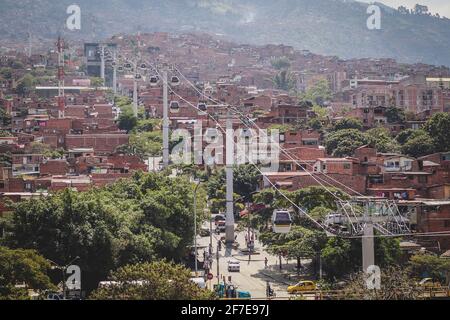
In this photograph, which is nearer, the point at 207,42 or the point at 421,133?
the point at 421,133

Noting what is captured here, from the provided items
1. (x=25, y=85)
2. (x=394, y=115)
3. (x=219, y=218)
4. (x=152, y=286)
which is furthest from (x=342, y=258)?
(x=25, y=85)

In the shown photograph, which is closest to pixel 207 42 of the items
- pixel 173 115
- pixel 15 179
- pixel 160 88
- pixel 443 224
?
pixel 160 88


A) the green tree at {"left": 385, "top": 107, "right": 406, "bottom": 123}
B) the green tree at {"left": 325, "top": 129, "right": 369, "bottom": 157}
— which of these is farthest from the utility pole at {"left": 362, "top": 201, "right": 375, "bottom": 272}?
the green tree at {"left": 385, "top": 107, "right": 406, "bottom": 123}

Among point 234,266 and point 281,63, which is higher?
point 281,63

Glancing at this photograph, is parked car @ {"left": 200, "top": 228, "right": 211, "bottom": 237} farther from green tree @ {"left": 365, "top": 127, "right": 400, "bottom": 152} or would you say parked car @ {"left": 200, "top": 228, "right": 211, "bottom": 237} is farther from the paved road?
green tree @ {"left": 365, "top": 127, "right": 400, "bottom": 152}

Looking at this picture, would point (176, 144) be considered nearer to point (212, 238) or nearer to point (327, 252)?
point (212, 238)

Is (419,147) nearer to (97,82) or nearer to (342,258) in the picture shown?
(342,258)
